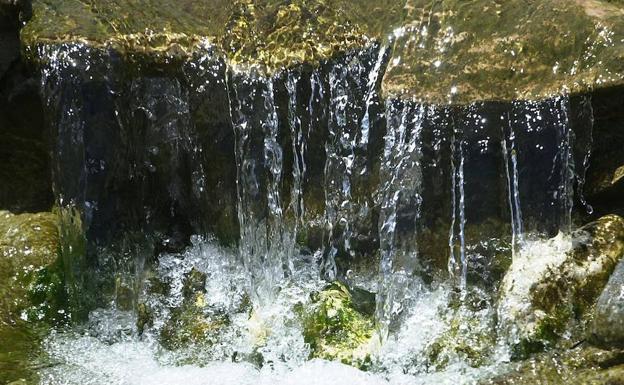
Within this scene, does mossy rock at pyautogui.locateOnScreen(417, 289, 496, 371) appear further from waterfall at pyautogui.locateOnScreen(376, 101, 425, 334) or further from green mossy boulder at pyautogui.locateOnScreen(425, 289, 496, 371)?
waterfall at pyautogui.locateOnScreen(376, 101, 425, 334)

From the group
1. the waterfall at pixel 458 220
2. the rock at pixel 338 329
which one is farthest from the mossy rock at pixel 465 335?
the rock at pixel 338 329

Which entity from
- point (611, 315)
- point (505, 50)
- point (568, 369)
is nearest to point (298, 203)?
point (505, 50)

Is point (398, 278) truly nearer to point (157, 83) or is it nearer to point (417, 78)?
point (417, 78)

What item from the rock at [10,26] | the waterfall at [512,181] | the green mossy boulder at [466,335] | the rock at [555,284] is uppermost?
the rock at [10,26]

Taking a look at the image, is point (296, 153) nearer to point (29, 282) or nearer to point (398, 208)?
point (398, 208)

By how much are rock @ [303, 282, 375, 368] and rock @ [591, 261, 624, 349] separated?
124 centimetres

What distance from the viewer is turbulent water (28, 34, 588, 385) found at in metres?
5.16

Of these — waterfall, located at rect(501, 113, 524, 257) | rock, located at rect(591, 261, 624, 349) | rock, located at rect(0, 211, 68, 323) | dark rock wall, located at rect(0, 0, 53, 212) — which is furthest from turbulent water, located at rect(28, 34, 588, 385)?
dark rock wall, located at rect(0, 0, 53, 212)

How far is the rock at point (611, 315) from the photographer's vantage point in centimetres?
444

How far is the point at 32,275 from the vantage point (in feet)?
19.1

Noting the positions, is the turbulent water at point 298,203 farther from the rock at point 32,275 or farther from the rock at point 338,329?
the rock at point 32,275

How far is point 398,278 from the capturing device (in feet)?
18.1

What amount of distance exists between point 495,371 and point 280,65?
2.09 m

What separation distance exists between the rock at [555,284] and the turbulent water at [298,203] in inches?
4.8
